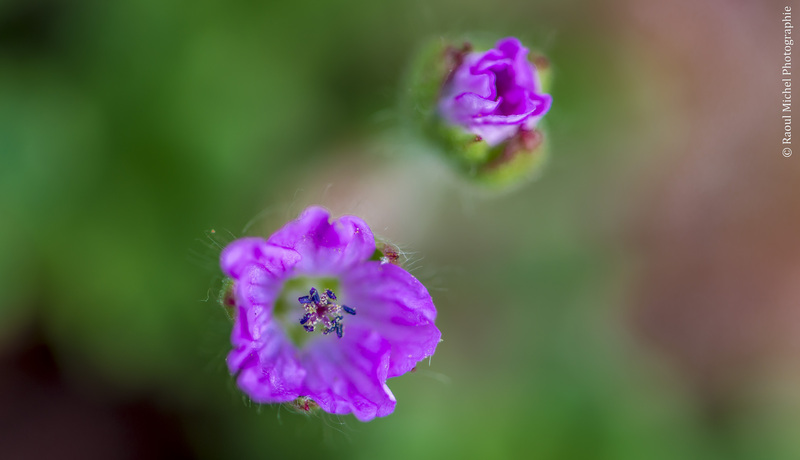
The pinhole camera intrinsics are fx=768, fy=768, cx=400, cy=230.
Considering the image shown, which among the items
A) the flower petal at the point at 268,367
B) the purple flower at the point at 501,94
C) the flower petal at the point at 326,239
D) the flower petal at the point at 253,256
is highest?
the purple flower at the point at 501,94

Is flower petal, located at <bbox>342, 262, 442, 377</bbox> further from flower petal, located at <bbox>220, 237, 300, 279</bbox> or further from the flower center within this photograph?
flower petal, located at <bbox>220, 237, 300, 279</bbox>

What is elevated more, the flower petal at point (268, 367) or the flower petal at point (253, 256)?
the flower petal at point (253, 256)

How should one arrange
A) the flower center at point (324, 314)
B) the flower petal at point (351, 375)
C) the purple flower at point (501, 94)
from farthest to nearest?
the flower center at point (324, 314), the purple flower at point (501, 94), the flower petal at point (351, 375)

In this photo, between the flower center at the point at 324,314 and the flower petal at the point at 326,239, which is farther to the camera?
the flower center at the point at 324,314

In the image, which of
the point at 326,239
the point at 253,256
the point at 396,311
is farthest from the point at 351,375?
the point at 253,256

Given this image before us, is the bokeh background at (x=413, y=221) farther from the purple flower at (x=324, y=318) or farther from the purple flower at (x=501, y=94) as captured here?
the purple flower at (x=501, y=94)

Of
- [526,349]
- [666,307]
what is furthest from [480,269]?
[666,307]

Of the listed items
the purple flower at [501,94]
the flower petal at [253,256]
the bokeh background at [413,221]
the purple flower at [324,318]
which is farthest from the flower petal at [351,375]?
the purple flower at [501,94]

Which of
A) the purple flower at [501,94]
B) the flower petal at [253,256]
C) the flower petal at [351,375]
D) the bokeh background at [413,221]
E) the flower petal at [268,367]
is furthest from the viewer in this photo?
the bokeh background at [413,221]
